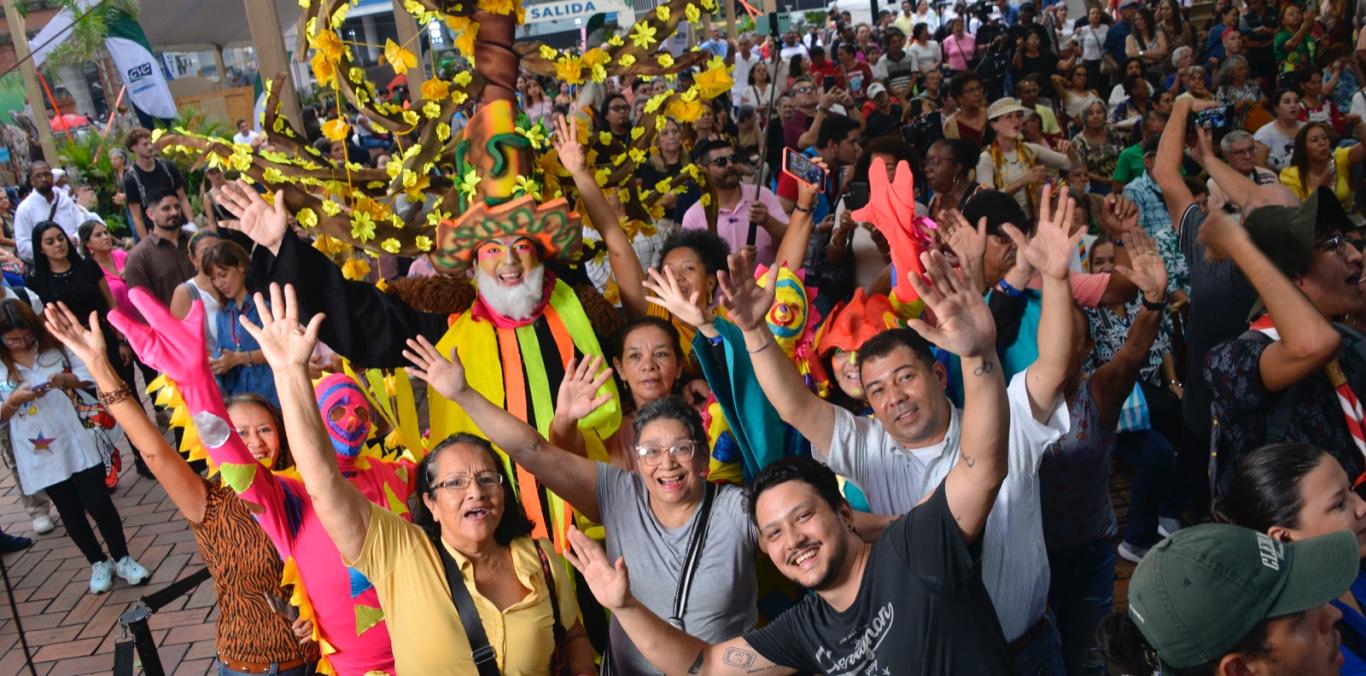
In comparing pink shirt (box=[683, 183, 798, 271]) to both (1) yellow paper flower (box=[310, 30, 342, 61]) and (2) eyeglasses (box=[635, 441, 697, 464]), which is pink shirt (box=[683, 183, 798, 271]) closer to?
A: (1) yellow paper flower (box=[310, 30, 342, 61])

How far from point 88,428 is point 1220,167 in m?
4.97

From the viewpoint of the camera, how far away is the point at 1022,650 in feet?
8.38

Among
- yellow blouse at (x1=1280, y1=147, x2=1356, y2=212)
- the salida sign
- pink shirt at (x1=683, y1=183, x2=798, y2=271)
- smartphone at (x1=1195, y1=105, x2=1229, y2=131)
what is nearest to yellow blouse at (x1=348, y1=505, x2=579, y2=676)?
pink shirt at (x1=683, y1=183, x2=798, y2=271)

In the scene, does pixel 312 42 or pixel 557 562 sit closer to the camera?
pixel 557 562

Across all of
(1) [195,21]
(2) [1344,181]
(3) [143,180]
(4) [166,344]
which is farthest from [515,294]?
(1) [195,21]

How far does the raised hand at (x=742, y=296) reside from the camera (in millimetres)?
2705

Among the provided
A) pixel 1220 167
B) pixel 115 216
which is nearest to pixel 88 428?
pixel 1220 167

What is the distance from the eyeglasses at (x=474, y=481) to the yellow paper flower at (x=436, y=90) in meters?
1.58

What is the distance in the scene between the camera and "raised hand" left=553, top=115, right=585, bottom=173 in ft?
12.9

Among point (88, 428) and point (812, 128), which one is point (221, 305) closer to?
point (88, 428)

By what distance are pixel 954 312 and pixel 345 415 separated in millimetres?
2027

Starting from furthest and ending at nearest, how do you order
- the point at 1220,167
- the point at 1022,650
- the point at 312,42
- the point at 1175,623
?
the point at 1220,167, the point at 312,42, the point at 1022,650, the point at 1175,623

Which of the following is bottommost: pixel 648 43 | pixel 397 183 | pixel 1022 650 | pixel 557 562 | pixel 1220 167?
pixel 1022 650

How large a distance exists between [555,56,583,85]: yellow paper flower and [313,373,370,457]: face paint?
1.32 m
